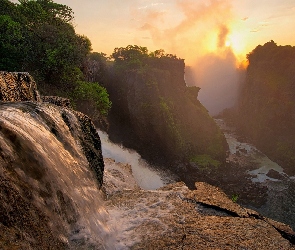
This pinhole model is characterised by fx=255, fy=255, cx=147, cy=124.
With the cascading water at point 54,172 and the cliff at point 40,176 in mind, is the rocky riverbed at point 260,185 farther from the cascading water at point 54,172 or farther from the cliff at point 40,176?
the cliff at point 40,176

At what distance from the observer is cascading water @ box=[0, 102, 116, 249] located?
183 inches

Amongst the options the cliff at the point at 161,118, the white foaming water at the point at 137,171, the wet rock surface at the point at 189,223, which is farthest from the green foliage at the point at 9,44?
the cliff at the point at 161,118

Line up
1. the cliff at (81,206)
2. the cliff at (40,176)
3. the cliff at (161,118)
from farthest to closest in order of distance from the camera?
the cliff at (161,118) < the cliff at (81,206) < the cliff at (40,176)

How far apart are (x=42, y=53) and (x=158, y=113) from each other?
17047 millimetres

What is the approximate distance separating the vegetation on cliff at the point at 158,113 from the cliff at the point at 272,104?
966 cm

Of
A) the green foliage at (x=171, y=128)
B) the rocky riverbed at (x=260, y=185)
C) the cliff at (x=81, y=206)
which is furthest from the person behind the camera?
the green foliage at (x=171, y=128)

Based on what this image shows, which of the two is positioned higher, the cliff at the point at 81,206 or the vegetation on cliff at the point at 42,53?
the vegetation on cliff at the point at 42,53

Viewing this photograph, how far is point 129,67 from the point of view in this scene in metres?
35.4

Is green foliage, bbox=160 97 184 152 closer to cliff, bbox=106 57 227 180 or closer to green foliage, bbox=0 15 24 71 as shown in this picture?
cliff, bbox=106 57 227 180

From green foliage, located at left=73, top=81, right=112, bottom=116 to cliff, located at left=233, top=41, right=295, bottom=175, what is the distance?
26.2 meters

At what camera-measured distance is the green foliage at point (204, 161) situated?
31094mm

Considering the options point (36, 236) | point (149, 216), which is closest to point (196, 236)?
point (149, 216)

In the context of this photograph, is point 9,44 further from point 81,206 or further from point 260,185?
point 260,185

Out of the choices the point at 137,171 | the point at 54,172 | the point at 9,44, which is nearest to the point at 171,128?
the point at 137,171
